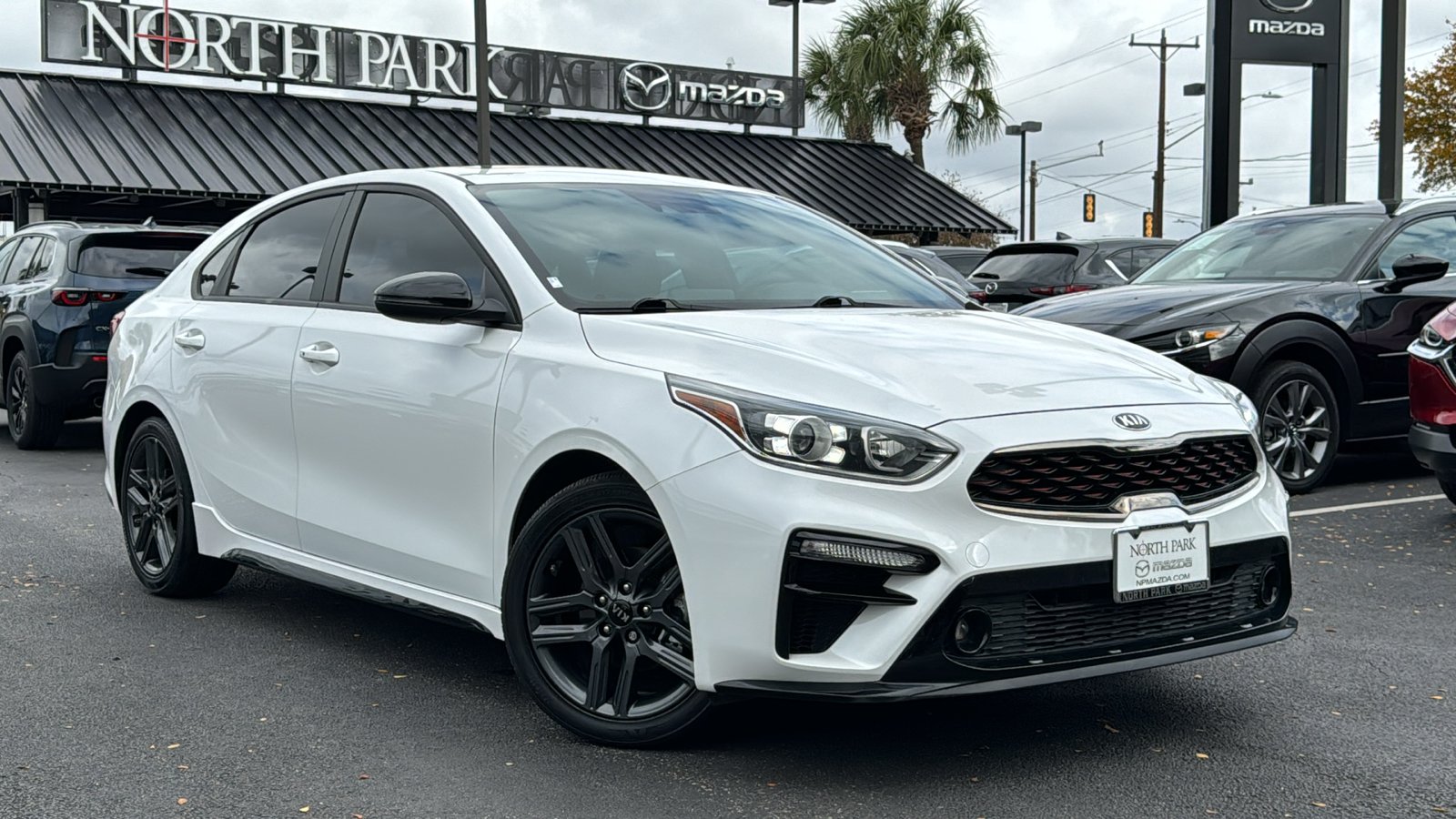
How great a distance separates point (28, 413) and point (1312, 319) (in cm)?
935

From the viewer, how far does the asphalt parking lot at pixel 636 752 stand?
361 centimetres

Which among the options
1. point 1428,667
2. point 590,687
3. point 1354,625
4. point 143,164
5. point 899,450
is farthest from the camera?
point 143,164

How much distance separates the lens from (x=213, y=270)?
6.00 metres

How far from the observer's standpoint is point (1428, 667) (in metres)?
4.82

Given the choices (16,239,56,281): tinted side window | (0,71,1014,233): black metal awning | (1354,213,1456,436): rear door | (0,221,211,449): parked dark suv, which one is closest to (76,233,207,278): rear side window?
(0,221,211,449): parked dark suv

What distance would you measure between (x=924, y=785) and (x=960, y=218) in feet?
94.2

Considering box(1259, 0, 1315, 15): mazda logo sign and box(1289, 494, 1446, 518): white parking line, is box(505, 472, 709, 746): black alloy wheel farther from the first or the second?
box(1259, 0, 1315, 15): mazda logo sign

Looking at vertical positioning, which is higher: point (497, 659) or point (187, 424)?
point (187, 424)

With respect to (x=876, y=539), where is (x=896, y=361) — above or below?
above

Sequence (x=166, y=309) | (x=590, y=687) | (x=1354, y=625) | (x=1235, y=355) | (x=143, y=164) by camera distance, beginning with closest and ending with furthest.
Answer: (x=590, y=687)
(x=1354, y=625)
(x=166, y=309)
(x=1235, y=355)
(x=143, y=164)

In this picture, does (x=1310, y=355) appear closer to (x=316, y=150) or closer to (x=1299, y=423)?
(x=1299, y=423)

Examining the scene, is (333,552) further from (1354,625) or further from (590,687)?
(1354,625)

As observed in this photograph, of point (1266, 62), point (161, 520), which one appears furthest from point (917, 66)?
point (161, 520)

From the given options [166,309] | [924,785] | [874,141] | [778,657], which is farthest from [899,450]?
[874,141]
